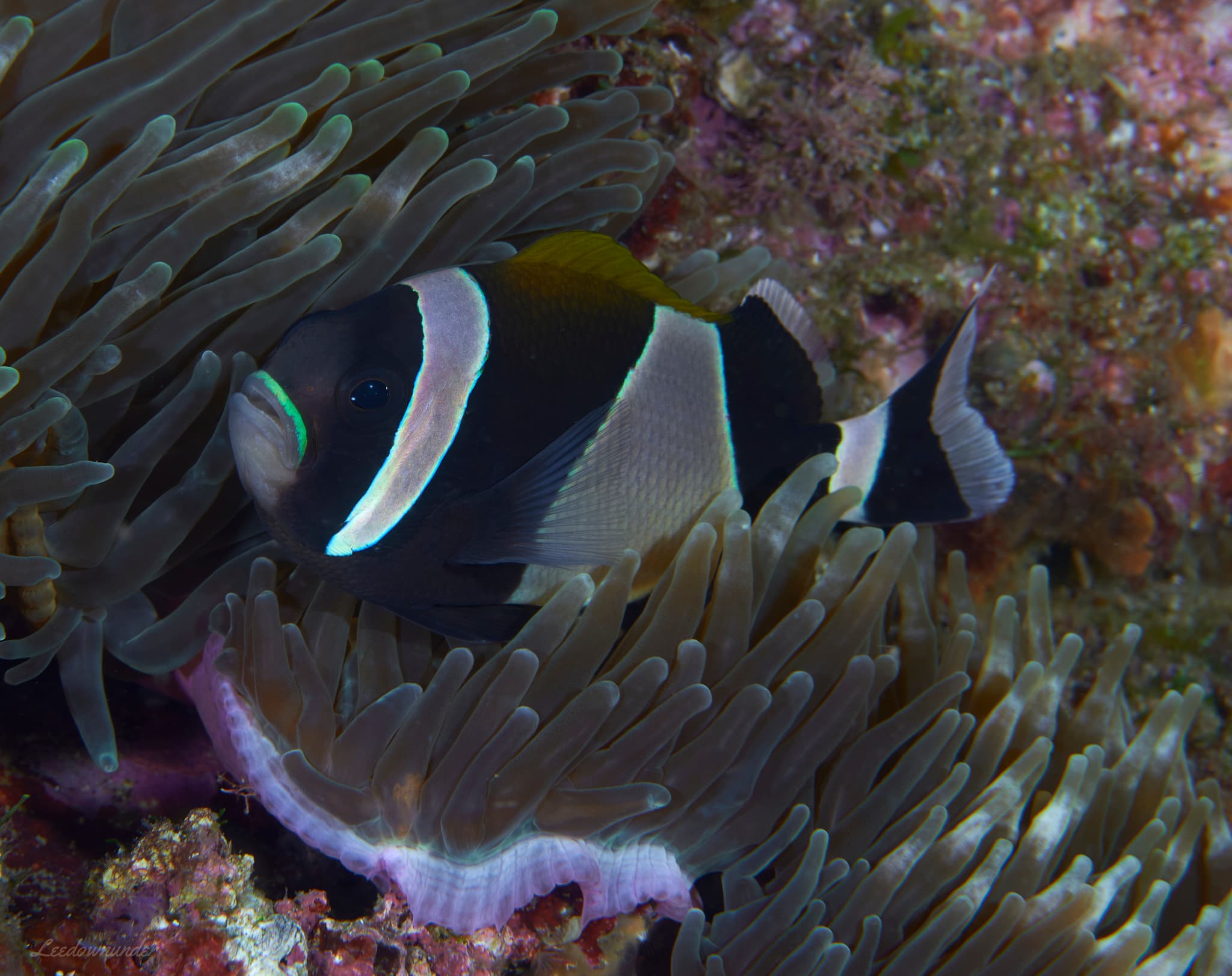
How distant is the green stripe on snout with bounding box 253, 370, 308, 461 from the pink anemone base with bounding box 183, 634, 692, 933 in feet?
1.62

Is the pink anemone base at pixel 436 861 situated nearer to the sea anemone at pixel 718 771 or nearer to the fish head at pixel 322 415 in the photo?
the sea anemone at pixel 718 771

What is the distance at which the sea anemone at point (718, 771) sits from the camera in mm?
1591

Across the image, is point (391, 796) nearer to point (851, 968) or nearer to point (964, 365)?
point (851, 968)

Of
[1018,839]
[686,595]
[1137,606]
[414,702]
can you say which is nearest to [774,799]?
[686,595]

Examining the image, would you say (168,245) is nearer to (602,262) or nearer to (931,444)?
(602,262)

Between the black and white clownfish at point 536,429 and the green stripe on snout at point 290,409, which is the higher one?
the green stripe on snout at point 290,409

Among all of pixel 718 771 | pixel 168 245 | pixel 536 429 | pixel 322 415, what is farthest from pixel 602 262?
pixel 718 771

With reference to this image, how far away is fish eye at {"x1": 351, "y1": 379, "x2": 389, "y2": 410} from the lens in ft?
4.87

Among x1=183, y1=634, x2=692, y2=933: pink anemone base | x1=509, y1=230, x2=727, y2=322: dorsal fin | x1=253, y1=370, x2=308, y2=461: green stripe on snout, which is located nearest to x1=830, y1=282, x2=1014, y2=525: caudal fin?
x1=509, y1=230, x2=727, y2=322: dorsal fin

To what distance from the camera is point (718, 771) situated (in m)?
1.68

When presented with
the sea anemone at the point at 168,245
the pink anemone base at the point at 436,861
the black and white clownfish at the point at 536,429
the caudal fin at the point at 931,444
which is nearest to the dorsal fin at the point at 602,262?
the black and white clownfish at the point at 536,429

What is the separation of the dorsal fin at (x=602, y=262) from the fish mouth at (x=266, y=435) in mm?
536

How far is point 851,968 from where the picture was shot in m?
1.64

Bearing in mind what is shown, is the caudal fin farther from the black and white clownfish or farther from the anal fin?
the anal fin
